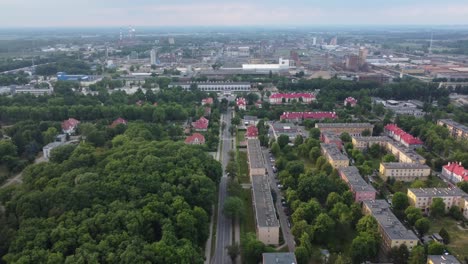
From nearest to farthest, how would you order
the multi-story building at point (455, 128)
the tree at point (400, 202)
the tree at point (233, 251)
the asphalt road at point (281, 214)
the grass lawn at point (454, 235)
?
1. the tree at point (233, 251)
2. the grass lawn at point (454, 235)
3. the asphalt road at point (281, 214)
4. the tree at point (400, 202)
5. the multi-story building at point (455, 128)

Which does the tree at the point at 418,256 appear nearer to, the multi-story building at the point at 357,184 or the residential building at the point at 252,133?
the multi-story building at the point at 357,184

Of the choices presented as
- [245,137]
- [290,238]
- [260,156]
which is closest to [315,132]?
[245,137]

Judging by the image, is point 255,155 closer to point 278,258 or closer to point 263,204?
point 263,204

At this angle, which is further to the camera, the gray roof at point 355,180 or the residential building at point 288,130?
the residential building at point 288,130

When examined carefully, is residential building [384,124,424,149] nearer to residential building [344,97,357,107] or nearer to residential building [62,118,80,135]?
residential building [344,97,357,107]

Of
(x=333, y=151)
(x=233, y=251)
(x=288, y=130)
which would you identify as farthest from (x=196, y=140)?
(x=233, y=251)

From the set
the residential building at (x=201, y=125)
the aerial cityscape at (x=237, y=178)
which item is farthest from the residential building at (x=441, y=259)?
the residential building at (x=201, y=125)

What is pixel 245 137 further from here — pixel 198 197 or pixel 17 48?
pixel 17 48
